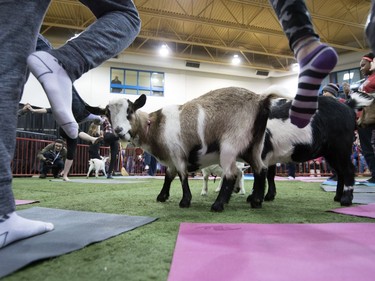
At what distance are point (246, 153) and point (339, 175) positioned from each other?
1.06 metres

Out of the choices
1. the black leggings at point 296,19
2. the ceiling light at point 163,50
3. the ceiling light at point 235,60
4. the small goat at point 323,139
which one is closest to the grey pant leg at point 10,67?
the black leggings at point 296,19

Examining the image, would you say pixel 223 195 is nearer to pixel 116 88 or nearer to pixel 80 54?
pixel 80 54

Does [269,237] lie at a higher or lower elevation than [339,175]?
lower

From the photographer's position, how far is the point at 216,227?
5.05 feet

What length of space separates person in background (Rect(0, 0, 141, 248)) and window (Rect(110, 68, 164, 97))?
16.8 meters

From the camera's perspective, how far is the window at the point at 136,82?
58.2ft

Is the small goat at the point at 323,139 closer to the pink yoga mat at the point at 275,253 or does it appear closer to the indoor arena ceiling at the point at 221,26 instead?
the pink yoga mat at the point at 275,253

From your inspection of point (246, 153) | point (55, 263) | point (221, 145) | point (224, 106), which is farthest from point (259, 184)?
point (55, 263)

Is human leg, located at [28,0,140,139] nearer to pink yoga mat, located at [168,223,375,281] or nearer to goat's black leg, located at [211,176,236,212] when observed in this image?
pink yoga mat, located at [168,223,375,281]

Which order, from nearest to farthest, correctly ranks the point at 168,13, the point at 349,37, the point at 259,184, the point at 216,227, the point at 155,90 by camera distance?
the point at 216,227, the point at 259,184, the point at 168,13, the point at 349,37, the point at 155,90

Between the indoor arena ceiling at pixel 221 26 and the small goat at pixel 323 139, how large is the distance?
35.4 ft

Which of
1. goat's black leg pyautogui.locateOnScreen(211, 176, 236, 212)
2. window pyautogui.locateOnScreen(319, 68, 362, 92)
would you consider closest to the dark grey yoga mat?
goat's black leg pyautogui.locateOnScreen(211, 176, 236, 212)

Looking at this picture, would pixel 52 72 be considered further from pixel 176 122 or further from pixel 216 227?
pixel 176 122

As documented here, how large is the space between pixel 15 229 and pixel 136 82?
17705 mm
